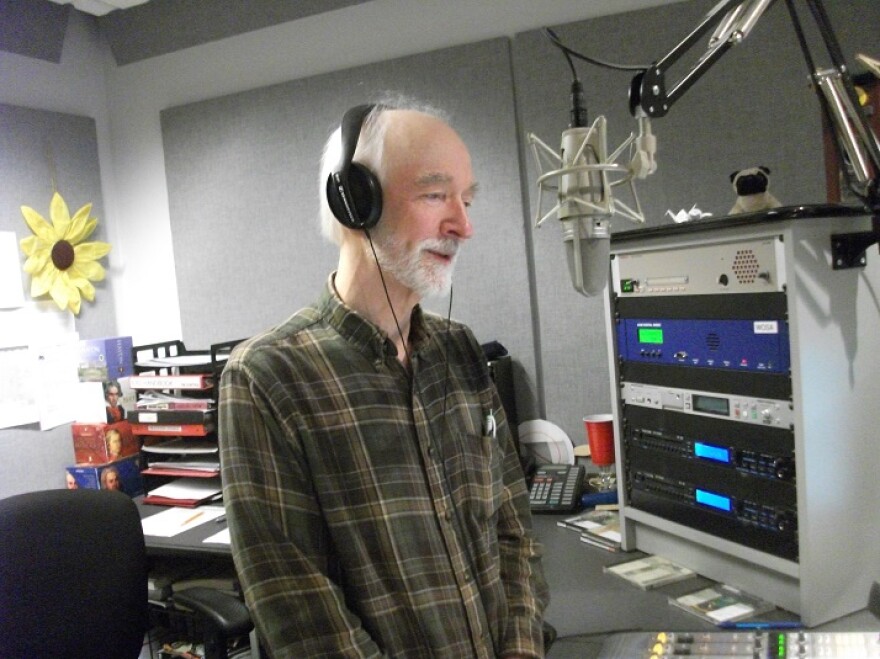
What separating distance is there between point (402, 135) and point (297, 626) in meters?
0.65

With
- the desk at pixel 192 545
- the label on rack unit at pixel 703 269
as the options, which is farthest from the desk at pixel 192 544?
the label on rack unit at pixel 703 269

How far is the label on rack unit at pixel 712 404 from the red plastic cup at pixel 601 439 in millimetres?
374

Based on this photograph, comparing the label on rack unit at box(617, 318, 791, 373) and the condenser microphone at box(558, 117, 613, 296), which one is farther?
the label on rack unit at box(617, 318, 791, 373)

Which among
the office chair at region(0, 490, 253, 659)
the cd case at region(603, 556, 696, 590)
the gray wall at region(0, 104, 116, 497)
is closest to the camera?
the cd case at region(603, 556, 696, 590)

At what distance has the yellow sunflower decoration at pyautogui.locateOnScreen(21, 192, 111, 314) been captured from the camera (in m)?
2.30

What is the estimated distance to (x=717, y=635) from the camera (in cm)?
97

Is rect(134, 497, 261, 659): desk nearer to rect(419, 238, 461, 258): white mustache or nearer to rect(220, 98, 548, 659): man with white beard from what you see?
rect(220, 98, 548, 659): man with white beard

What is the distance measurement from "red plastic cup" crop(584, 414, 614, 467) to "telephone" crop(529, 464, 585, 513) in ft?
0.19

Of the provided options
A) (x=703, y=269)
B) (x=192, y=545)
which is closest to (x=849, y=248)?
(x=703, y=269)

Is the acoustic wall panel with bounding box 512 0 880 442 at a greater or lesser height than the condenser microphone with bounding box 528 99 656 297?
greater

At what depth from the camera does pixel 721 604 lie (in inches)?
46.5

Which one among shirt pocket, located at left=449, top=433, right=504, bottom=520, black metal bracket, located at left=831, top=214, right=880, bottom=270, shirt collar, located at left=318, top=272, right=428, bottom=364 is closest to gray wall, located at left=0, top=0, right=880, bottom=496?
black metal bracket, located at left=831, top=214, right=880, bottom=270

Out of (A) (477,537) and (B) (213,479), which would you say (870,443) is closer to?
(A) (477,537)

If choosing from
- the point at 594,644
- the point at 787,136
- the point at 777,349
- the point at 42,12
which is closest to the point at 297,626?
the point at 594,644
